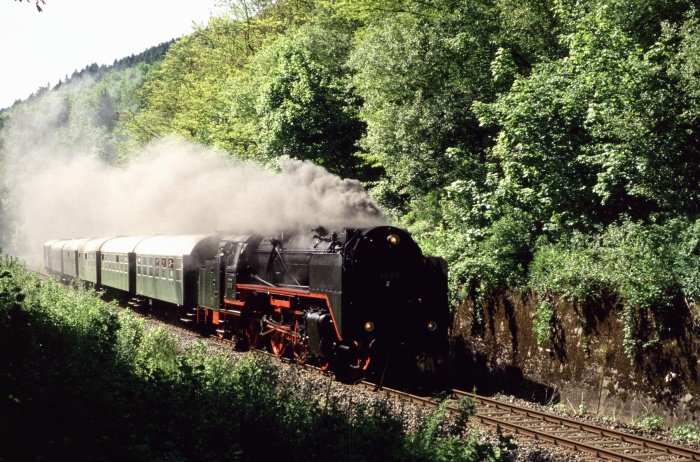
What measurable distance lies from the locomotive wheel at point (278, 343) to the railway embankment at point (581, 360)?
4.29 metres

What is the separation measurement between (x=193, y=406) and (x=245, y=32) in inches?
1630

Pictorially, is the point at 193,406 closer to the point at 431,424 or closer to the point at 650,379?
the point at 431,424

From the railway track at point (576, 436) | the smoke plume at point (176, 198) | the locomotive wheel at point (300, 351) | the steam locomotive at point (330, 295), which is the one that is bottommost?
the railway track at point (576, 436)

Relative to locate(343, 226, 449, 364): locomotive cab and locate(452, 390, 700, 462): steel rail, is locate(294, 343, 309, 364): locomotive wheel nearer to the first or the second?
locate(343, 226, 449, 364): locomotive cab

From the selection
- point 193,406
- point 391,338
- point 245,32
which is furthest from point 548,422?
point 245,32

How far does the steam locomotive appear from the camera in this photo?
12836 millimetres

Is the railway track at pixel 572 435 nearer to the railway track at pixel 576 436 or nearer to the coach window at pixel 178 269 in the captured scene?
the railway track at pixel 576 436

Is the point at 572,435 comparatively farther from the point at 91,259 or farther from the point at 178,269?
Result: the point at 91,259

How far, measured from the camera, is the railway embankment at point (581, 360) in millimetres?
11516

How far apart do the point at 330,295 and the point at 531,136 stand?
22.0ft

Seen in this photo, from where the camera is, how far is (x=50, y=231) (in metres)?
79.8

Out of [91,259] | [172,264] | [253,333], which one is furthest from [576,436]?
[91,259]

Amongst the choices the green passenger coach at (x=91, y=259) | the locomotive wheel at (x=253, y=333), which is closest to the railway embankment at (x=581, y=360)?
the locomotive wheel at (x=253, y=333)

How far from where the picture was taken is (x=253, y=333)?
17547mm
